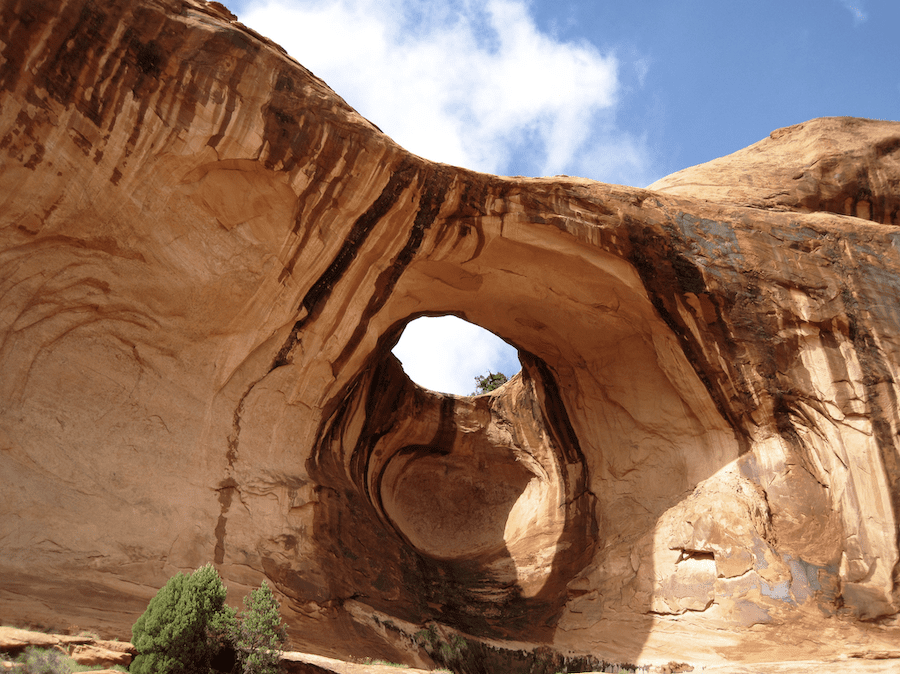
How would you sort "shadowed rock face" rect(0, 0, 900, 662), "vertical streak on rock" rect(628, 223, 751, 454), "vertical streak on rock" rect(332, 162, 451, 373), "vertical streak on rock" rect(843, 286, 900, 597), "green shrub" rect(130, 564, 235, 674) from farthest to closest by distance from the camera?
"vertical streak on rock" rect(628, 223, 751, 454), "vertical streak on rock" rect(332, 162, 451, 373), "vertical streak on rock" rect(843, 286, 900, 597), "shadowed rock face" rect(0, 0, 900, 662), "green shrub" rect(130, 564, 235, 674)

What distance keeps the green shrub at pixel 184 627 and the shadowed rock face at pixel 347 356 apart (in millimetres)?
1263

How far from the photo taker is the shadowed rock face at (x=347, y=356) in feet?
26.5

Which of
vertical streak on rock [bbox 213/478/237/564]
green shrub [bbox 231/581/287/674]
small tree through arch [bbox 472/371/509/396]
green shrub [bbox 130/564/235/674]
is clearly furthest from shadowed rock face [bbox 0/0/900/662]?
small tree through arch [bbox 472/371/509/396]

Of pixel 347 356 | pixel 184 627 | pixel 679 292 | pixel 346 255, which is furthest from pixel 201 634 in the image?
pixel 679 292

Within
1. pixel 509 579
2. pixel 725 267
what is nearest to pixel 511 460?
pixel 509 579

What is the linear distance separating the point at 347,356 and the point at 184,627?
5260mm

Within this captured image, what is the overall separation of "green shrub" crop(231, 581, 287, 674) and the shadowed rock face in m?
1.59

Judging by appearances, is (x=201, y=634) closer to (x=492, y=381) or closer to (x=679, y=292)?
(x=679, y=292)

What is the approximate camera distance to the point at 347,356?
1055 cm

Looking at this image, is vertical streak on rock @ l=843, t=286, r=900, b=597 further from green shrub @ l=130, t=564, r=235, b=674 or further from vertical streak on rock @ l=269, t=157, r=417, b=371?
green shrub @ l=130, t=564, r=235, b=674

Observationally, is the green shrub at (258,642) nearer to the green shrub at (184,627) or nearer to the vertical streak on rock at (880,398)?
the green shrub at (184,627)

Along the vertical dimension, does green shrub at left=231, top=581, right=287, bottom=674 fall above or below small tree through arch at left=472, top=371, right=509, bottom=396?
below

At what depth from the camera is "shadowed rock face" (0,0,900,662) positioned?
8.07 meters

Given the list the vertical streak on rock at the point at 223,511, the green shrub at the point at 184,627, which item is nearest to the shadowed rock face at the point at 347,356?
the vertical streak on rock at the point at 223,511
